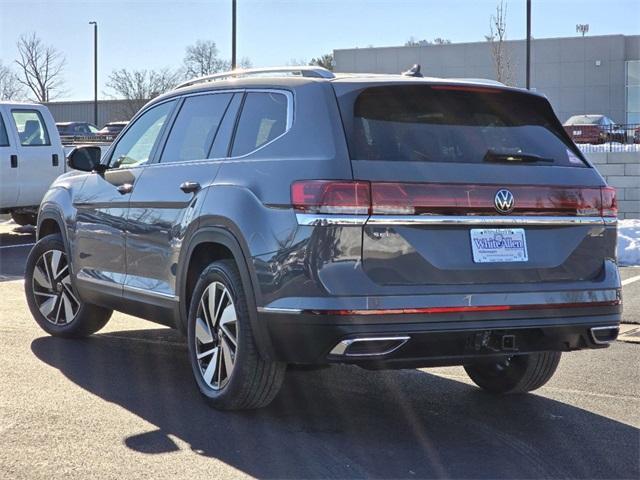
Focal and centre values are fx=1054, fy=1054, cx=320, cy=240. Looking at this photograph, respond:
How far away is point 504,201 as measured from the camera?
5207 mm

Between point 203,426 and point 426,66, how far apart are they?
60518mm

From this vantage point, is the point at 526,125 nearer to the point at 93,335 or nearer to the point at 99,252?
the point at 99,252

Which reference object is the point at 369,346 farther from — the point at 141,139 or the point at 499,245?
the point at 141,139

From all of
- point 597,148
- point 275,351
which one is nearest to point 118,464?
point 275,351

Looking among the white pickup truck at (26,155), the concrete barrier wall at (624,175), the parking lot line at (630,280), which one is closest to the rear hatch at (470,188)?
the parking lot line at (630,280)

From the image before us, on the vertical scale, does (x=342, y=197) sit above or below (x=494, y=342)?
above

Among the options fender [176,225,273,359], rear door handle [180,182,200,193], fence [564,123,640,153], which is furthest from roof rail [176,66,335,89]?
fence [564,123,640,153]

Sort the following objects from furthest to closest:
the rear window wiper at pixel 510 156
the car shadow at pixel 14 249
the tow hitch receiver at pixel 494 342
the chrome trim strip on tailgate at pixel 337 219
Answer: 1. the car shadow at pixel 14 249
2. the rear window wiper at pixel 510 156
3. the tow hitch receiver at pixel 494 342
4. the chrome trim strip on tailgate at pixel 337 219

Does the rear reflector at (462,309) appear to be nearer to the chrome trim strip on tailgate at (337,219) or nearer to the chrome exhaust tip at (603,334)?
the chrome exhaust tip at (603,334)

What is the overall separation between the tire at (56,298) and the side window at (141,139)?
1.00 m

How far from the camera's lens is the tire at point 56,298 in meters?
7.84

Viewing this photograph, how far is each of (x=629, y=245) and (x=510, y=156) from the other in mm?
8731

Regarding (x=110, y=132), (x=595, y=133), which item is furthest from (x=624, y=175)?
(x=110, y=132)

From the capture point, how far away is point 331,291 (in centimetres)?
489
